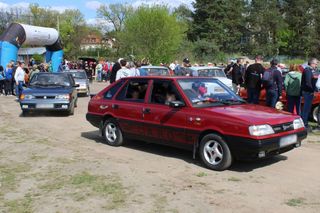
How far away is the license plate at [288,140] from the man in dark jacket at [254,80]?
5.77 metres

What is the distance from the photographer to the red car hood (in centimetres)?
670

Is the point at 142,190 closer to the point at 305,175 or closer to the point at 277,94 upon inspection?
the point at 305,175

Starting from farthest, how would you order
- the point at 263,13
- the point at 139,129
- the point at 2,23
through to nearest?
the point at 2,23 < the point at 263,13 < the point at 139,129

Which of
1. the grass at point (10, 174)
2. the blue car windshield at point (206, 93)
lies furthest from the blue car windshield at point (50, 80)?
the blue car windshield at point (206, 93)

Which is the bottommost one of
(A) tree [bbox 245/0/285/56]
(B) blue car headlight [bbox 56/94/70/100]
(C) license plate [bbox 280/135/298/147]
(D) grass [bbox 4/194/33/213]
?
(D) grass [bbox 4/194/33/213]

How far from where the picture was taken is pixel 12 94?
2303cm

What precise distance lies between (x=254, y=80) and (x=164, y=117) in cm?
578

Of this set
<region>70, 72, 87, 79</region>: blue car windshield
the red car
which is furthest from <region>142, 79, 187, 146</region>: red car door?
<region>70, 72, 87, 79</region>: blue car windshield

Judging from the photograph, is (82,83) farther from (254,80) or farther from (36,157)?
(36,157)

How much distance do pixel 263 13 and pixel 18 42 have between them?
141 feet

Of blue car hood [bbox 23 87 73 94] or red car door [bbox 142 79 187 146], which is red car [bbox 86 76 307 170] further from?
blue car hood [bbox 23 87 73 94]

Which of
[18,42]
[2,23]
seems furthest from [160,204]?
[2,23]

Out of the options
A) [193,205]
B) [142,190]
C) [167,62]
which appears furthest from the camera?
[167,62]

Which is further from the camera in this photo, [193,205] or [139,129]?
[139,129]
